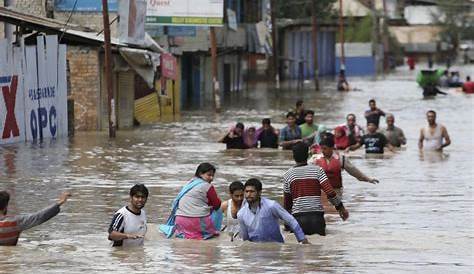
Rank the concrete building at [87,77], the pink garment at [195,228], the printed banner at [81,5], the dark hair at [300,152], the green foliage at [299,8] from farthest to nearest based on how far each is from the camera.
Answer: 1. the green foliage at [299,8]
2. the printed banner at [81,5]
3. the concrete building at [87,77]
4. the pink garment at [195,228]
5. the dark hair at [300,152]

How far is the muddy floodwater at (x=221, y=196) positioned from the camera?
1305cm

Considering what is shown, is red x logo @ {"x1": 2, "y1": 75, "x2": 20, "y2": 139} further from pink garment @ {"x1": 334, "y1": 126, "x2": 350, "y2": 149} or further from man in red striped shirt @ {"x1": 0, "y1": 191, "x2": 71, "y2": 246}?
man in red striped shirt @ {"x1": 0, "y1": 191, "x2": 71, "y2": 246}

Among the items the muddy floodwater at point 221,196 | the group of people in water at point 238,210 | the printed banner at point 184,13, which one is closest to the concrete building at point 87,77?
the muddy floodwater at point 221,196

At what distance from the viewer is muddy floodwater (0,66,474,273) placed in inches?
514

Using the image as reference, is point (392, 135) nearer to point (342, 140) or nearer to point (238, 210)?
point (342, 140)

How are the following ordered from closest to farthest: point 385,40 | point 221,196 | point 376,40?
point 221,196 → point 376,40 → point 385,40

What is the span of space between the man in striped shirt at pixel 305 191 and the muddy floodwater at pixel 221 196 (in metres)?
0.24

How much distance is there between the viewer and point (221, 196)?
20.1 meters

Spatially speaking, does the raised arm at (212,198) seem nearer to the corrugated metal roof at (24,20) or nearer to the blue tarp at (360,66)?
the corrugated metal roof at (24,20)

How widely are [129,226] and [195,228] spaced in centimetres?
110

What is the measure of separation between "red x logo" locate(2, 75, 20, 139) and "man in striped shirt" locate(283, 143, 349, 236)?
16139mm

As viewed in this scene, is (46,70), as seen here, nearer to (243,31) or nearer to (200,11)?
(200,11)

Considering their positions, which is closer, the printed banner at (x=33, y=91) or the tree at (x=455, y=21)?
the printed banner at (x=33, y=91)

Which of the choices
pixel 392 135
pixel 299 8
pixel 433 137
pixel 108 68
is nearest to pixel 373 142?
pixel 433 137
